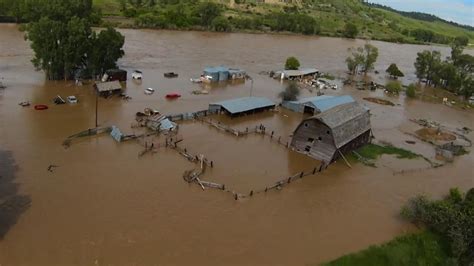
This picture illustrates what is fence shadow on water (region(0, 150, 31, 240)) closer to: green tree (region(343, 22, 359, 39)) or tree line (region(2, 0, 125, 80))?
tree line (region(2, 0, 125, 80))

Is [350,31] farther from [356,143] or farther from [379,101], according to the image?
[356,143]

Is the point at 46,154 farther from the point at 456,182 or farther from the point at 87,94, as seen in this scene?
the point at 456,182

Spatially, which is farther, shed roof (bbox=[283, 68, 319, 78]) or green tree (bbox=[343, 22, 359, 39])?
green tree (bbox=[343, 22, 359, 39])

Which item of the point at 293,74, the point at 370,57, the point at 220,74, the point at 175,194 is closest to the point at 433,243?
the point at 175,194

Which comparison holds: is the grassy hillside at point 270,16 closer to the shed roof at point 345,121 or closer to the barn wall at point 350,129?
the shed roof at point 345,121

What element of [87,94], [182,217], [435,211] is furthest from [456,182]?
[87,94]

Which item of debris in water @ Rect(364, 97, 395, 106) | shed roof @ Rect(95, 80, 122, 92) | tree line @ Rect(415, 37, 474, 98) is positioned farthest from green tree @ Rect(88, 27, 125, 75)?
tree line @ Rect(415, 37, 474, 98)

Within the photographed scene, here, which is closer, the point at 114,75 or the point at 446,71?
the point at 114,75
